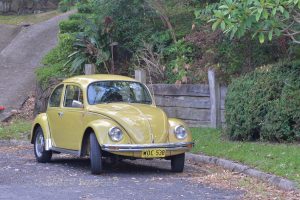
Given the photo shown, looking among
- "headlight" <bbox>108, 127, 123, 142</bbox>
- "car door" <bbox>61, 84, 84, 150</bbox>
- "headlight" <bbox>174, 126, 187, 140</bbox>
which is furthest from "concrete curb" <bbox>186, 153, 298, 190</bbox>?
"car door" <bbox>61, 84, 84, 150</bbox>

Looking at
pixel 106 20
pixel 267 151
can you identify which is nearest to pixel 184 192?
pixel 267 151

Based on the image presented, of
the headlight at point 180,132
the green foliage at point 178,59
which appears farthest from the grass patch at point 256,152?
the green foliage at point 178,59

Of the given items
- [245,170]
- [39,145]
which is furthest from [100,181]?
[39,145]

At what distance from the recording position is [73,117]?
13.1 m

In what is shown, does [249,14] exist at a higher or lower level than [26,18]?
lower

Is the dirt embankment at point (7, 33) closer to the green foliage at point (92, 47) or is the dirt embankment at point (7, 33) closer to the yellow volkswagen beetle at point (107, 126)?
the green foliage at point (92, 47)

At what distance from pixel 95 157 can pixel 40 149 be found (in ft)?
7.74

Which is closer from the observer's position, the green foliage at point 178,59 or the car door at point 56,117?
the car door at point 56,117

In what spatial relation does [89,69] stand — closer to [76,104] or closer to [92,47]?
[92,47]

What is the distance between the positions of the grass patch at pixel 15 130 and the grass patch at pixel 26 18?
12.3 meters

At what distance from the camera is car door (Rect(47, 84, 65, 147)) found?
44.3ft

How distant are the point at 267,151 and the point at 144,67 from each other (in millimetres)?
6594

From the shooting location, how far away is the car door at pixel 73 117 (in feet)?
42.2

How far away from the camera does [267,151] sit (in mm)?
12664
